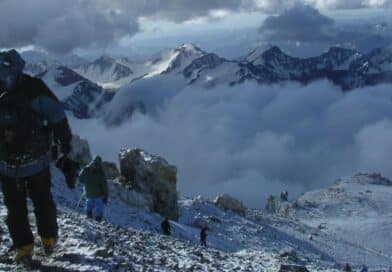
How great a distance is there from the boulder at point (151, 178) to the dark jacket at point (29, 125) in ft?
118

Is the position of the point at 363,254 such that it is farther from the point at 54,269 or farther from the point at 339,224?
the point at 54,269

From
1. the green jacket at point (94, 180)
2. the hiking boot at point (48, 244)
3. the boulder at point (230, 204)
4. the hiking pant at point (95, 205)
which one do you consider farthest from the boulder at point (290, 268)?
the boulder at point (230, 204)

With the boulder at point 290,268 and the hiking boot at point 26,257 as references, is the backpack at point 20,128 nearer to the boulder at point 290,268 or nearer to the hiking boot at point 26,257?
the hiking boot at point 26,257

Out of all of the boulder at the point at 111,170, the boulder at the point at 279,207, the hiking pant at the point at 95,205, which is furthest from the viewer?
the boulder at the point at 279,207

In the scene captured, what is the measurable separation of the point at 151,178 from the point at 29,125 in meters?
37.5

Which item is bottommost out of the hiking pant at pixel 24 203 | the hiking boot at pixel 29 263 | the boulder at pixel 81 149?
the boulder at pixel 81 149

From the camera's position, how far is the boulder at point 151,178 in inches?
1784

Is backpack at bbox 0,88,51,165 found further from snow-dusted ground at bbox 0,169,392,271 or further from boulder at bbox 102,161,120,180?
boulder at bbox 102,161,120,180

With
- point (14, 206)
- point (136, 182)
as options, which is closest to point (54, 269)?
point (14, 206)

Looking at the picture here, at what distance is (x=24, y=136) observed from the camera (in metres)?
8.94

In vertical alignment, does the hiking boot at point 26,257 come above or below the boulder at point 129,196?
above

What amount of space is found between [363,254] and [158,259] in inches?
1856

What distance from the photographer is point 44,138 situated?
30.1ft

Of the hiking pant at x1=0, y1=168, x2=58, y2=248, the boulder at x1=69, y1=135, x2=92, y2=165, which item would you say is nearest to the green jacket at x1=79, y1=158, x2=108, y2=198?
the hiking pant at x1=0, y1=168, x2=58, y2=248
